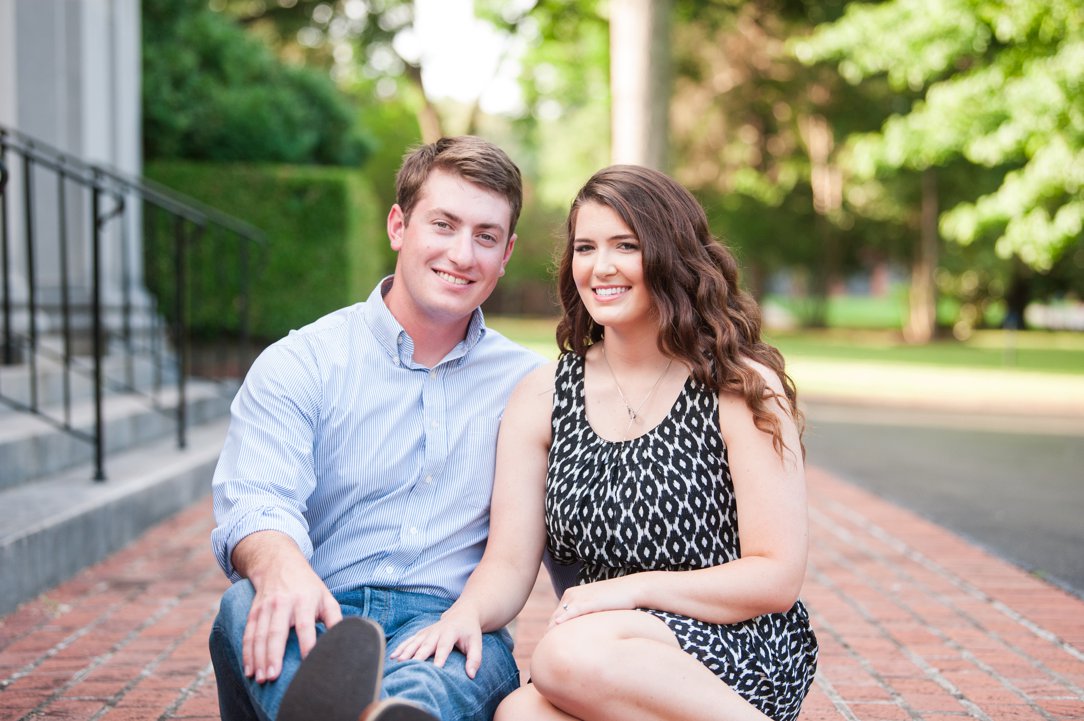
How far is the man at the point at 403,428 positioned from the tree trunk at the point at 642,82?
636 cm

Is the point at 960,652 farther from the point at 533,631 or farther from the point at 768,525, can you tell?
the point at 768,525

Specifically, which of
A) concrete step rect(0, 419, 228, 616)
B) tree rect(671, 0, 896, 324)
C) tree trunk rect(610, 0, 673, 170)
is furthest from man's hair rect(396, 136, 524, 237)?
tree rect(671, 0, 896, 324)

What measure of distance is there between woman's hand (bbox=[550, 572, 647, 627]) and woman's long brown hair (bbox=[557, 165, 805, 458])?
429mm

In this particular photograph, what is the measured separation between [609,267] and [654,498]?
0.52 meters

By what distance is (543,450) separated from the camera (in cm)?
254

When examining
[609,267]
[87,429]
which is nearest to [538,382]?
[609,267]

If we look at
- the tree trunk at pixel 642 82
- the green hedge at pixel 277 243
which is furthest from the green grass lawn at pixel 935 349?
the green hedge at pixel 277 243

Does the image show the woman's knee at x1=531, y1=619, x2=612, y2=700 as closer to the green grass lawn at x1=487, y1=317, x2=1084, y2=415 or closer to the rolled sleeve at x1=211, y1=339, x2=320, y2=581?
the rolled sleeve at x1=211, y1=339, x2=320, y2=581

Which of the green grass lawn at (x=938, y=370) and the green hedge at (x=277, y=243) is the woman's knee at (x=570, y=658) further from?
the green hedge at (x=277, y=243)

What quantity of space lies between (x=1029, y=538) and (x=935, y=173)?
25.0 meters

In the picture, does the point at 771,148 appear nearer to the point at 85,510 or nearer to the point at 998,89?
the point at 998,89

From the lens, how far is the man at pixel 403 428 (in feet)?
7.50

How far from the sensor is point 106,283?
866 centimetres

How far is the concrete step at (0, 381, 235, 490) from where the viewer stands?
4.87 m
